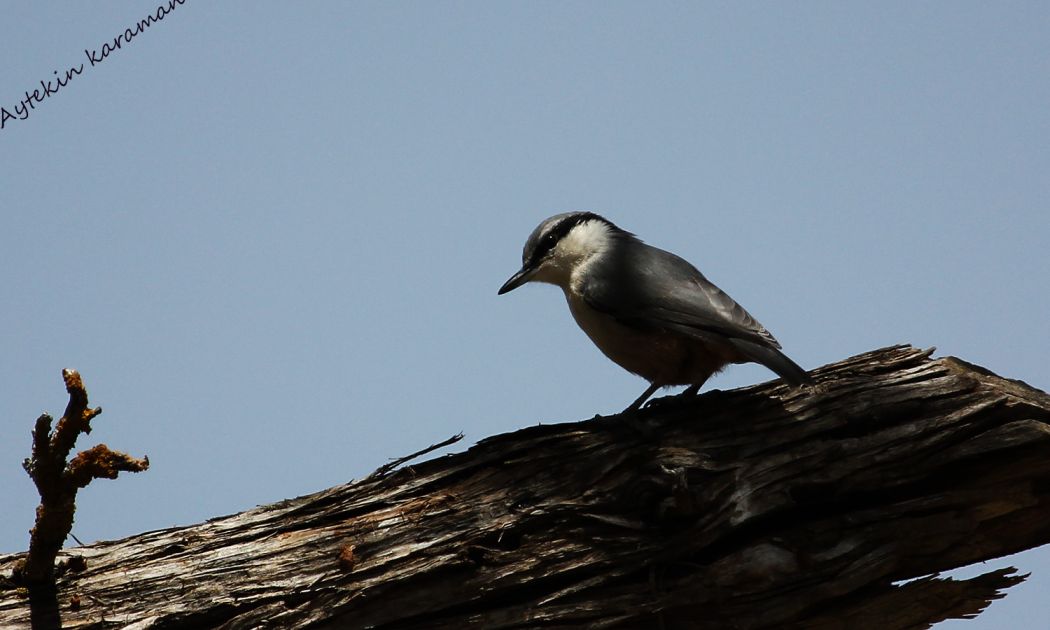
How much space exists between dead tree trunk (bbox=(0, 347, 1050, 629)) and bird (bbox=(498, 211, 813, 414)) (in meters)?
0.50

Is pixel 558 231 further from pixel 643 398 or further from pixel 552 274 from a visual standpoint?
pixel 643 398

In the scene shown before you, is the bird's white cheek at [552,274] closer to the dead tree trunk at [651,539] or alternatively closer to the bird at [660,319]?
the bird at [660,319]

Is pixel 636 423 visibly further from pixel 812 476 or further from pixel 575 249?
pixel 575 249

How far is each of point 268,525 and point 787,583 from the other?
70.5 inches

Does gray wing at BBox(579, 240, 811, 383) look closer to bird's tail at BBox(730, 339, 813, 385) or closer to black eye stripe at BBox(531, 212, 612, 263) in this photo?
bird's tail at BBox(730, 339, 813, 385)

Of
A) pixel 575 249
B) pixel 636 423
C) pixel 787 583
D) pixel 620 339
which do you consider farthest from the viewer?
pixel 575 249

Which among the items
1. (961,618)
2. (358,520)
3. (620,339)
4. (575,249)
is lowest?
(961,618)

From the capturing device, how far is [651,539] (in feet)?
11.1

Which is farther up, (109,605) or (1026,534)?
(109,605)

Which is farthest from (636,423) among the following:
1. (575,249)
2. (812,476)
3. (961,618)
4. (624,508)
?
(575,249)

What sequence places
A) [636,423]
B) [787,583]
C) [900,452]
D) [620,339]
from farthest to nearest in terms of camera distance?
[620,339] < [636,423] < [900,452] < [787,583]

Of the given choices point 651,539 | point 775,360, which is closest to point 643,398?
point 775,360

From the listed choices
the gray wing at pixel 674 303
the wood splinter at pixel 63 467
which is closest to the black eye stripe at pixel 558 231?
the gray wing at pixel 674 303

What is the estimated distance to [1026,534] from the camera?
3.46m
